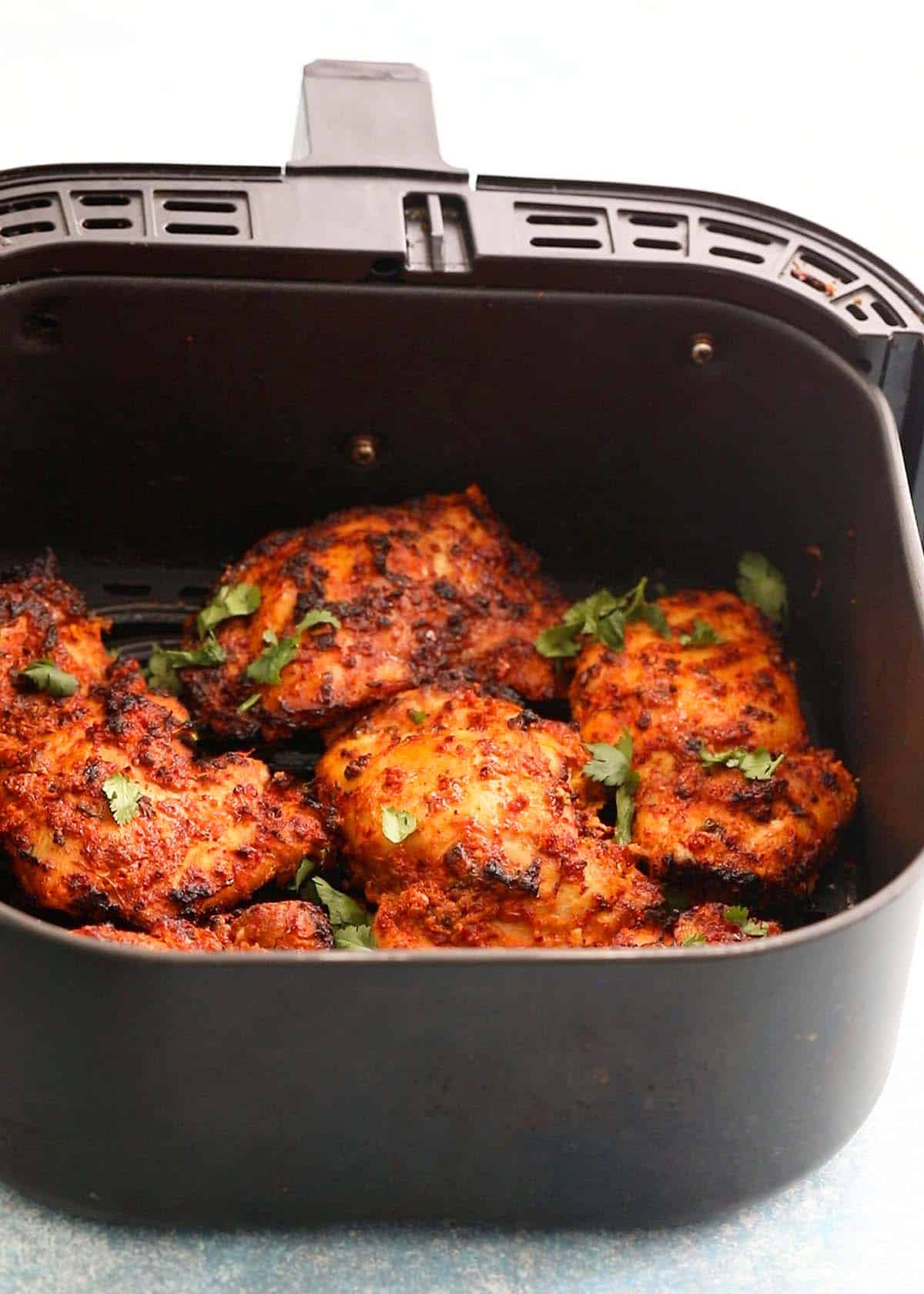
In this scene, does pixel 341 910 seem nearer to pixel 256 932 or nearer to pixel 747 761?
pixel 256 932

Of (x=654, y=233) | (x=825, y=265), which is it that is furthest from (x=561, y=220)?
(x=825, y=265)

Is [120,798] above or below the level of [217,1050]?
above

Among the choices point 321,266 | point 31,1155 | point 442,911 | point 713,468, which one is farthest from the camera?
point 713,468

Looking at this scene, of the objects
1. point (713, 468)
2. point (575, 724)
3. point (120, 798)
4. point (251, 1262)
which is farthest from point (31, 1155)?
point (713, 468)

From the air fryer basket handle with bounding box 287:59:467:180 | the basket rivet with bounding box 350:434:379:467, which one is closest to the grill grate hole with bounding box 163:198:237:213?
the air fryer basket handle with bounding box 287:59:467:180

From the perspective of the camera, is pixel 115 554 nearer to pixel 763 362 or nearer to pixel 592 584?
pixel 592 584

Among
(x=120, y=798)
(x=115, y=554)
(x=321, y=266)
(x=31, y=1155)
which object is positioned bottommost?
(x=31, y=1155)

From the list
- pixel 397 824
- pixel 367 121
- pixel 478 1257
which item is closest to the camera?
pixel 478 1257
